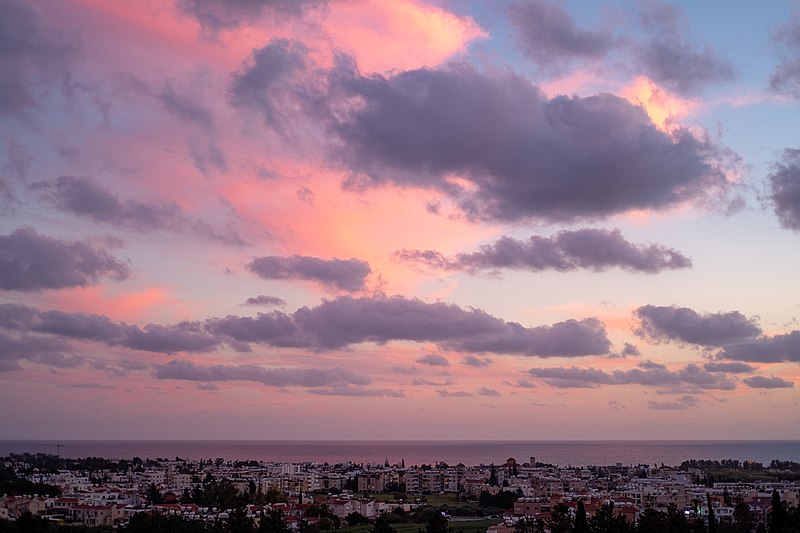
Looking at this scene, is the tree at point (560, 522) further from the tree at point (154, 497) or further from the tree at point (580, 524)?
the tree at point (154, 497)

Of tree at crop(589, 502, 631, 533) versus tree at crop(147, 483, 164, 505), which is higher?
tree at crop(589, 502, 631, 533)

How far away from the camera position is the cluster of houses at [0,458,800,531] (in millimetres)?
66688

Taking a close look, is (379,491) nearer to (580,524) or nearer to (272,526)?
(272,526)

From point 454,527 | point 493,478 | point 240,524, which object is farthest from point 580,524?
point 493,478

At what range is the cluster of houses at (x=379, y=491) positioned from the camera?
66.7 meters

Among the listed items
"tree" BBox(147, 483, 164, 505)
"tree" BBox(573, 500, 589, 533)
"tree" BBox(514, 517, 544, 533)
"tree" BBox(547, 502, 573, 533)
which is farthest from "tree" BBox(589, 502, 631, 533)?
"tree" BBox(147, 483, 164, 505)

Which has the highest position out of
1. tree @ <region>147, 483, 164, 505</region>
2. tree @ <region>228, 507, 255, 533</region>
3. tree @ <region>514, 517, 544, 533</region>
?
tree @ <region>228, 507, 255, 533</region>

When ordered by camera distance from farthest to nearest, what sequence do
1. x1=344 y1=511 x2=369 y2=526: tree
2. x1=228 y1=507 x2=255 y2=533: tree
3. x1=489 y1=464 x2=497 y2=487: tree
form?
x1=489 y1=464 x2=497 y2=487: tree < x1=344 y1=511 x2=369 y2=526: tree < x1=228 y1=507 x2=255 y2=533: tree

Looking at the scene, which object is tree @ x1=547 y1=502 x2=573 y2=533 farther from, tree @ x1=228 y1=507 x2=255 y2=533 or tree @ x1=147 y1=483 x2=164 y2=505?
tree @ x1=147 y1=483 x2=164 y2=505

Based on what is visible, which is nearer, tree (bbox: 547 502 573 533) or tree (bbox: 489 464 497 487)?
tree (bbox: 547 502 573 533)

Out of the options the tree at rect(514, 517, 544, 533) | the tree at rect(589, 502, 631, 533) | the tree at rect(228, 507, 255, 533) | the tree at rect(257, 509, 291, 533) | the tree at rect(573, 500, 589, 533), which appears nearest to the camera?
the tree at rect(573, 500, 589, 533)

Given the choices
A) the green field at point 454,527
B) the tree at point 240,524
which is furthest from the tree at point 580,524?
the tree at point 240,524

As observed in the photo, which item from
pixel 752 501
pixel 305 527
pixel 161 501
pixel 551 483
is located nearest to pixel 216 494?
pixel 161 501

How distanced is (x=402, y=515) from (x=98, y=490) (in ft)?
114
